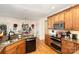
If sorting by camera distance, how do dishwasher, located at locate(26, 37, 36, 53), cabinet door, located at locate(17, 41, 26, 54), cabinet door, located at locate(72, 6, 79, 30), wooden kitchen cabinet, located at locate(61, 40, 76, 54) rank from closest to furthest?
wooden kitchen cabinet, located at locate(61, 40, 76, 54)
cabinet door, located at locate(72, 6, 79, 30)
cabinet door, located at locate(17, 41, 26, 54)
dishwasher, located at locate(26, 37, 36, 53)

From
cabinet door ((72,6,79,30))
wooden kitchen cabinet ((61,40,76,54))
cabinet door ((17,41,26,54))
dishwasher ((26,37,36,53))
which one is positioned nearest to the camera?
wooden kitchen cabinet ((61,40,76,54))

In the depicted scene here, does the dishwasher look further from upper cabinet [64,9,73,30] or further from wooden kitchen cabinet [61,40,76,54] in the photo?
upper cabinet [64,9,73,30]

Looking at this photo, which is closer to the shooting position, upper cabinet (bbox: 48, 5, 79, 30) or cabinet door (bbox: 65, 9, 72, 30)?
upper cabinet (bbox: 48, 5, 79, 30)

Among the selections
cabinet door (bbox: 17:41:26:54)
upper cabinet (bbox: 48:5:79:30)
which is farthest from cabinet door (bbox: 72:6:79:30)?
cabinet door (bbox: 17:41:26:54)

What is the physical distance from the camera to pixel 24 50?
145 inches

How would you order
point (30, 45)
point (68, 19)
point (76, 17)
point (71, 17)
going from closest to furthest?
point (76, 17) < point (71, 17) < point (68, 19) < point (30, 45)

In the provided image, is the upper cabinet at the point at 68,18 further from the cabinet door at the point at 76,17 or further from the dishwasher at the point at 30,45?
the dishwasher at the point at 30,45

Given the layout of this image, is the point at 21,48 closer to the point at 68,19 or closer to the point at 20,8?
the point at 20,8

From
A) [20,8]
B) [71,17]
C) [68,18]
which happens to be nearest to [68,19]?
[68,18]

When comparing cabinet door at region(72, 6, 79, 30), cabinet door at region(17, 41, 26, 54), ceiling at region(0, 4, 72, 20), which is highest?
ceiling at region(0, 4, 72, 20)

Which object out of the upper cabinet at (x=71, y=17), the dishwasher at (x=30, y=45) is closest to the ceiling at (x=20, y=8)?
the upper cabinet at (x=71, y=17)
